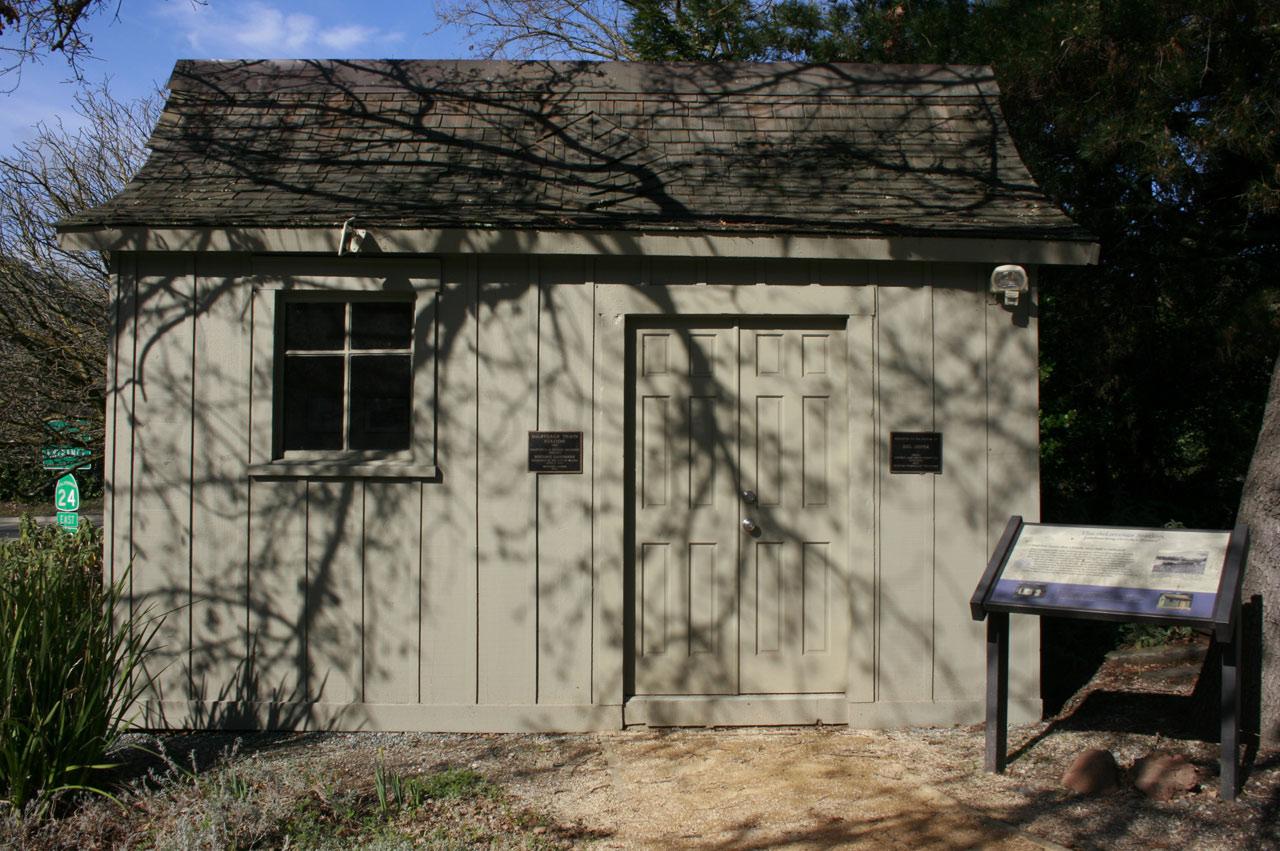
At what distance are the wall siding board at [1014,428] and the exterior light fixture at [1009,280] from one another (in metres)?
0.14

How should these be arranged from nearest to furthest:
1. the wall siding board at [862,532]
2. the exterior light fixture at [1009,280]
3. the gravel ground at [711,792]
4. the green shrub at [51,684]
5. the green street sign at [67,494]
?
the gravel ground at [711,792], the green shrub at [51,684], the exterior light fixture at [1009,280], the wall siding board at [862,532], the green street sign at [67,494]

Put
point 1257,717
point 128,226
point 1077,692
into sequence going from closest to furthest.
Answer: point 1257,717, point 128,226, point 1077,692

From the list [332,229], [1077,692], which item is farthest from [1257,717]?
[332,229]

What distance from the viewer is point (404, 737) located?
18.5 feet

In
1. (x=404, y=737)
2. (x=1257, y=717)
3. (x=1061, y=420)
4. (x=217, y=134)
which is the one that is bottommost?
(x=404, y=737)

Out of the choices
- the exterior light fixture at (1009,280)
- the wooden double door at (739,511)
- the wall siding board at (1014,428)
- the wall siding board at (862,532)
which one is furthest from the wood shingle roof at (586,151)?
the wall siding board at (862,532)

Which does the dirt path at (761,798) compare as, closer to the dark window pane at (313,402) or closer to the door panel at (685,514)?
the door panel at (685,514)

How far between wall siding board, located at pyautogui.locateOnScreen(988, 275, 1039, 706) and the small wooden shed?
0.02 m

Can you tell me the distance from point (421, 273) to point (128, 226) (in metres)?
1.66

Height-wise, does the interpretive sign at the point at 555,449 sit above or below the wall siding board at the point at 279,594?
above

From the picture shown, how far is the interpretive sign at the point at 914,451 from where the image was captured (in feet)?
18.8

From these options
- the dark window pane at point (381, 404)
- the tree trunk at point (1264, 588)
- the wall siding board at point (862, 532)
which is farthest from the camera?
the dark window pane at point (381, 404)

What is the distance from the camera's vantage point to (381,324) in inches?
231

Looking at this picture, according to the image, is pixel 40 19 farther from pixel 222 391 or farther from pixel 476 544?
pixel 476 544
